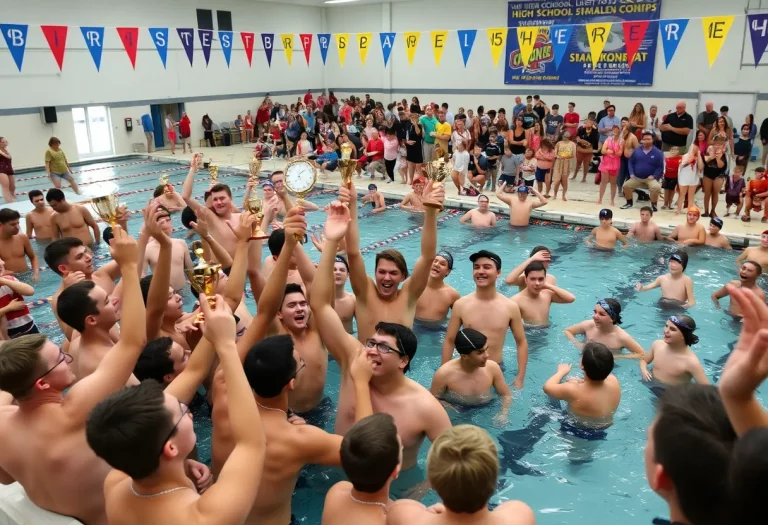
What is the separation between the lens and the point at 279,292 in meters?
3.12

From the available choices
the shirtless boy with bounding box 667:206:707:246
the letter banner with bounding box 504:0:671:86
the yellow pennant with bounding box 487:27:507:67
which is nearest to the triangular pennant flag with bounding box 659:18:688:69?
the letter banner with bounding box 504:0:671:86

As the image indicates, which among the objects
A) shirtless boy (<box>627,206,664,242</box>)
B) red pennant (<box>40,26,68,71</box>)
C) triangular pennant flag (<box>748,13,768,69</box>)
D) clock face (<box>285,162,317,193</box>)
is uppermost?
red pennant (<box>40,26,68,71</box>)

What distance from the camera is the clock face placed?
389 cm

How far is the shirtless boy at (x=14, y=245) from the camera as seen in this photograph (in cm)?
721

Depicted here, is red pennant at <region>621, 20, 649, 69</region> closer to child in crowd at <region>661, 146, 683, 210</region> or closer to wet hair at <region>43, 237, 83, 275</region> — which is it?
child in crowd at <region>661, 146, 683, 210</region>

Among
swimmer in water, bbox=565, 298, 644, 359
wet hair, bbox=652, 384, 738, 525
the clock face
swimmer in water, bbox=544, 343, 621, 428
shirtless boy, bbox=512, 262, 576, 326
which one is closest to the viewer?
wet hair, bbox=652, 384, 738, 525

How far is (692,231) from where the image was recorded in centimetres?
915

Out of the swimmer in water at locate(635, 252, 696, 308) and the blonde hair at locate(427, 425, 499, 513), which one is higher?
the blonde hair at locate(427, 425, 499, 513)

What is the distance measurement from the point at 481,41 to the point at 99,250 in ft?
51.3

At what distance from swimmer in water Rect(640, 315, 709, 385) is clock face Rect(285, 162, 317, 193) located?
319 centimetres

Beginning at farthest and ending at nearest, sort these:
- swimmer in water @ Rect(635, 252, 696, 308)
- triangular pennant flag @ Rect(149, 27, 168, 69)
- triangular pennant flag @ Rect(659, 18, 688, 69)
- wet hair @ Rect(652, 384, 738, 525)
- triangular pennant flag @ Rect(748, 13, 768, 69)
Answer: triangular pennant flag @ Rect(149, 27, 168, 69), triangular pennant flag @ Rect(659, 18, 688, 69), triangular pennant flag @ Rect(748, 13, 768, 69), swimmer in water @ Rect(635, 252, 696, 308), wet hair @ Rect(652, 384, 738, 525)

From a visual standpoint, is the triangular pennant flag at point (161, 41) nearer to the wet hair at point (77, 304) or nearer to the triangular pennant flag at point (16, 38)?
the triangular pennant flag at point (16, 38)

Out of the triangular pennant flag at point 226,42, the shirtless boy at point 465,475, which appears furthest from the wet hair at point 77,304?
the triangular pennant flag at point 226,42

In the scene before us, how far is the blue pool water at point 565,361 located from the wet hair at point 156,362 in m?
1.26
